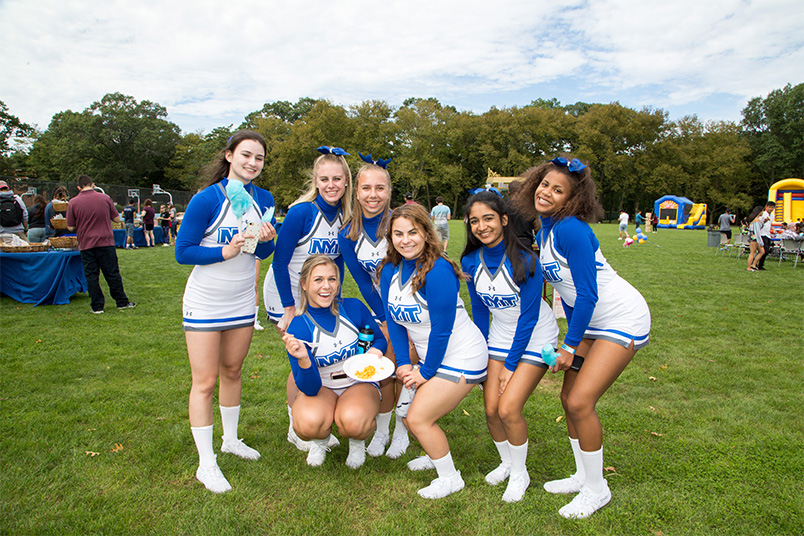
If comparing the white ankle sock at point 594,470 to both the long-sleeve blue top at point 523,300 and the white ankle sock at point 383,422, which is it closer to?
the long-sleeve blue top at point 523,300

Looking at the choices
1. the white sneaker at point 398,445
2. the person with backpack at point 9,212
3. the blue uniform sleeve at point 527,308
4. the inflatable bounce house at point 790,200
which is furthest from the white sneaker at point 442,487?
the inflatable bounce house at point 790,200

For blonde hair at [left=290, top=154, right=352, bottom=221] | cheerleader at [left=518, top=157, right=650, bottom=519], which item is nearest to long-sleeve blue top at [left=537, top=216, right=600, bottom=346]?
cheerleader at [left=518, top=157, right=650, bottom=519]

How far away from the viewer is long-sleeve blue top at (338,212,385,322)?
10.5 feet

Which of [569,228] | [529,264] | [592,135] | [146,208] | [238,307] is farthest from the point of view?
[592,135]

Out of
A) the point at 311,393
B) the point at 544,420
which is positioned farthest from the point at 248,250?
the point at 544,420

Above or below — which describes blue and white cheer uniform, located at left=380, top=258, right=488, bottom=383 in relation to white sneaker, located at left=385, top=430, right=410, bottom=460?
above

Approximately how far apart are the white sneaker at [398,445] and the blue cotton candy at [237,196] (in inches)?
78.3

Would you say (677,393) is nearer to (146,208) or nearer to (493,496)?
(493,496)

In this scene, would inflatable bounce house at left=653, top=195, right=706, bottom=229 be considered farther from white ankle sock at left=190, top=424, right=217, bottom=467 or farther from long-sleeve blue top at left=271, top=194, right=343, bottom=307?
white ankle sock at left=190, top=424, right=217, bottom=467

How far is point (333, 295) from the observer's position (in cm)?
310

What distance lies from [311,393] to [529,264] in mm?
1659

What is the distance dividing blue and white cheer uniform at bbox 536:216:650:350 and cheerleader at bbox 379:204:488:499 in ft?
1.91

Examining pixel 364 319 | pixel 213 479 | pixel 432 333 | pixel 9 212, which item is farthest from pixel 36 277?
pixel 432 333

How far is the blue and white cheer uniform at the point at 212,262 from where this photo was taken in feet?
9.02
